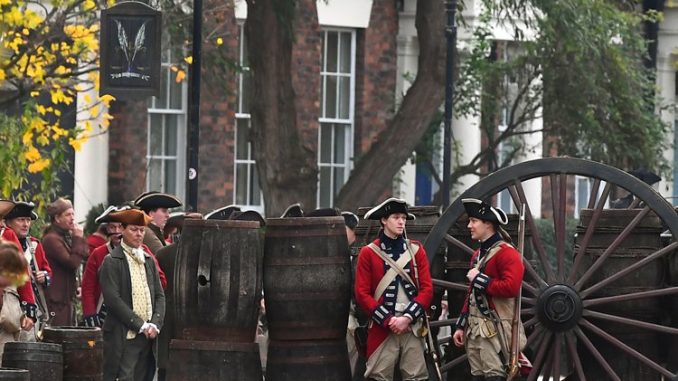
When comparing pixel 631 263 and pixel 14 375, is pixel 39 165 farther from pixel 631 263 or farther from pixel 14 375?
pixel 14 375

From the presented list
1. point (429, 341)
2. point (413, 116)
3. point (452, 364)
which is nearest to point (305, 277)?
point (429, 341)

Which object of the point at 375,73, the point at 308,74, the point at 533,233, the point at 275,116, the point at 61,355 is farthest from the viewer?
the point at 375,73

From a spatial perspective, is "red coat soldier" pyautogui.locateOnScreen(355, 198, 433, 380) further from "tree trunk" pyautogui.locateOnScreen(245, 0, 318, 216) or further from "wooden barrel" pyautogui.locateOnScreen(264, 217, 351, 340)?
"tree trunk" pyautogui.locateOnScreen(245, 0, 318, 216)

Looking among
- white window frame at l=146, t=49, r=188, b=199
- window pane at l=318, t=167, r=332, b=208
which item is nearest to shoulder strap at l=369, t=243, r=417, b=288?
white window frame at l=146, t=49, r=188, b=199

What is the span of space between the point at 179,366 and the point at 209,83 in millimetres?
11695

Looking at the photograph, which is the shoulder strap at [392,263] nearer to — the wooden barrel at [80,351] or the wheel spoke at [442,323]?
the wheel spoke at [442,323]

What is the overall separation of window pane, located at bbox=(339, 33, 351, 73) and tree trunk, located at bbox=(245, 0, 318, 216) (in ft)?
18.5

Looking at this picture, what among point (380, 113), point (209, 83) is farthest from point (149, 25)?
point (380, 113)

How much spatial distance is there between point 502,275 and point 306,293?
141 cm

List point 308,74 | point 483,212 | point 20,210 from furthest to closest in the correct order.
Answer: point 308,74, point 20,210, point 483,212

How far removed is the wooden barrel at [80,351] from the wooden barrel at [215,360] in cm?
90

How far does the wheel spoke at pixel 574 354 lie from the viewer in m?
13.9

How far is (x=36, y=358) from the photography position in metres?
12.9

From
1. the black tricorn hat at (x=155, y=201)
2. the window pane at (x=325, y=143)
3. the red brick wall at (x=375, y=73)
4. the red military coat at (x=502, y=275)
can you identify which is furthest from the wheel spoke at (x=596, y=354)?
the window pane at (x=325, y=143)
